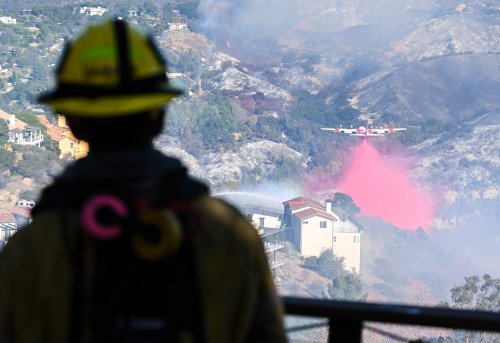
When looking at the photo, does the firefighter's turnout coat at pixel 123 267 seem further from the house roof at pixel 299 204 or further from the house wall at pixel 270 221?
the house roof at pixel 299 204

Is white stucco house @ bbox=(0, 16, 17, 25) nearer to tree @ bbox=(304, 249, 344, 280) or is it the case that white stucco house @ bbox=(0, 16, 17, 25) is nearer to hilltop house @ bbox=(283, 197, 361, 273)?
hilltop house @ bbox=(283, 197, 361, 273)

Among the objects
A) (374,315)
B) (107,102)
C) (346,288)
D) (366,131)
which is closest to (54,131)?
(346,288)

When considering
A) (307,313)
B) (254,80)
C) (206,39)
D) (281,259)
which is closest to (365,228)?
(281,259)

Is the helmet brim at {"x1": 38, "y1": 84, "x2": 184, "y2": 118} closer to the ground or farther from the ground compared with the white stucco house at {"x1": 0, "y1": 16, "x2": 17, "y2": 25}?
closer to the ground

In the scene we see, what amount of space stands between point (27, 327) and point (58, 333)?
2.0 inches

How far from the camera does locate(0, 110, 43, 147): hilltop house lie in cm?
6638

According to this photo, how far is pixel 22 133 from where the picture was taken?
220 ft

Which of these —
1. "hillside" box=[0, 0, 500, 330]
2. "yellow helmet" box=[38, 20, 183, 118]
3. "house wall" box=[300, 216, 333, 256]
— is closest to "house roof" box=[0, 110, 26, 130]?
"hillside" box=[0, 0, 500, 330]

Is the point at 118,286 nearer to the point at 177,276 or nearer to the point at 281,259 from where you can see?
the point at 177,276

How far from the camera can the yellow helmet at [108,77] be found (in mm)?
1309

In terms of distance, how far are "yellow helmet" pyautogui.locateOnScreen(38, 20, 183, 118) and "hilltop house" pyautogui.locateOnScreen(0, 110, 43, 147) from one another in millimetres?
66416

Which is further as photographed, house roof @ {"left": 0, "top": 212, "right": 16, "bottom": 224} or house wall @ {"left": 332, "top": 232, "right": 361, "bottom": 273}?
house wall @ {"left": 332, "top": 232, "right": 361, "bottom": 273}

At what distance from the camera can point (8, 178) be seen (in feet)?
206

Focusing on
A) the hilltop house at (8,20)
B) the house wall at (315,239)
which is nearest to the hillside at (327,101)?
the hilltop house at (8,20)
